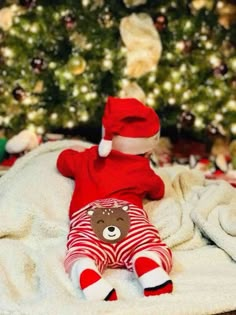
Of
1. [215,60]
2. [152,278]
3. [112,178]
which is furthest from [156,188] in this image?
[215,60]

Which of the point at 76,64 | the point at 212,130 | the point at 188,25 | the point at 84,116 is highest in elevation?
the point at 188,25

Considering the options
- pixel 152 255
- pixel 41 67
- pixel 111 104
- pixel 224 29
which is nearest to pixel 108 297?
pixel 152 255

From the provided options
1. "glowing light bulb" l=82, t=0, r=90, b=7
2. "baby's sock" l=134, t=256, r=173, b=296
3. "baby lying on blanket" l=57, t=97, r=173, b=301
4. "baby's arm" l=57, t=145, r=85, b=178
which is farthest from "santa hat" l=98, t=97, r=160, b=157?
"glowing light bulb" l=82, t=0, r=90, b=7

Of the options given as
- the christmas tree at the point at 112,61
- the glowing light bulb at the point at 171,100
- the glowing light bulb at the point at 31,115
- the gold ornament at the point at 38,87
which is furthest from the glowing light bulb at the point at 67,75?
the glowing light bulb at the point at 171,100

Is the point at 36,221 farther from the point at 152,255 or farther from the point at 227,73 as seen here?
the point at 227,73

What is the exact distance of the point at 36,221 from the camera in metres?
1.97

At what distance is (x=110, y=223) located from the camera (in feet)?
5.90

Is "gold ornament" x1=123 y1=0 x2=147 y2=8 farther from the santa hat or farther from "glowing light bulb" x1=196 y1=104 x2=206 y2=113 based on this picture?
the santa hat

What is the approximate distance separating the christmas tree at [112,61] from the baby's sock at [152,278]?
1.49 meters

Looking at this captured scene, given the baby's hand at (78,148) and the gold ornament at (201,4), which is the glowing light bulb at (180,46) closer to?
the gold ornament at (201,4)

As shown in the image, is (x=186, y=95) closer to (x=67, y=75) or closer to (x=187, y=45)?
(x=187, y=45)

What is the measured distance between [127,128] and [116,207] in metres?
0.26

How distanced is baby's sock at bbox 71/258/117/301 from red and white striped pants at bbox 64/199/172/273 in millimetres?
48

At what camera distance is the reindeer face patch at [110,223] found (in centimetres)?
178
